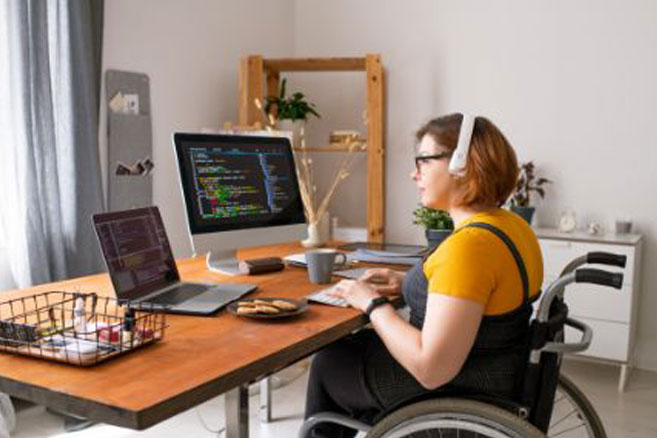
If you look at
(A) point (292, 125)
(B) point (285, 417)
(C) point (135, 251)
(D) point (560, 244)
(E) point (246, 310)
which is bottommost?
(B) point (285, 417)

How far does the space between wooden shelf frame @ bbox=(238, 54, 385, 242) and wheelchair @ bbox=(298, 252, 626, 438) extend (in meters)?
2.34

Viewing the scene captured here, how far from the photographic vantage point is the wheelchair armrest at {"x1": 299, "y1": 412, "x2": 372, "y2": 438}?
1574mm

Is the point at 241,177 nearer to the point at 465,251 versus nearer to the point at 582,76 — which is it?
the point at 465,251

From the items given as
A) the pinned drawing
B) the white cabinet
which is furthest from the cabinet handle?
the pinned drawing

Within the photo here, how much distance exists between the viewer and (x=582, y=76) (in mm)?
3684

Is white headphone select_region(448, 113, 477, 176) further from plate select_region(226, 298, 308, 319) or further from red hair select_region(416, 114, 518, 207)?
plate select_region(226, 298, 308, 319)

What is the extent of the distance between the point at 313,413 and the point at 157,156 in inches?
84.3

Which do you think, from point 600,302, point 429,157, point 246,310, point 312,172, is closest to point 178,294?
point 246,310

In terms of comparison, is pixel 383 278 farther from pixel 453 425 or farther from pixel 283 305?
pixel 453 425

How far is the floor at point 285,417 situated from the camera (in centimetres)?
270

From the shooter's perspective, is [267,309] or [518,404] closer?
[518,404]

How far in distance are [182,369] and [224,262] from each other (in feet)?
3.32

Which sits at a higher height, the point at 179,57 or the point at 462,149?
the point at 179,57

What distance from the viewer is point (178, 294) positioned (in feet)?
5.82
